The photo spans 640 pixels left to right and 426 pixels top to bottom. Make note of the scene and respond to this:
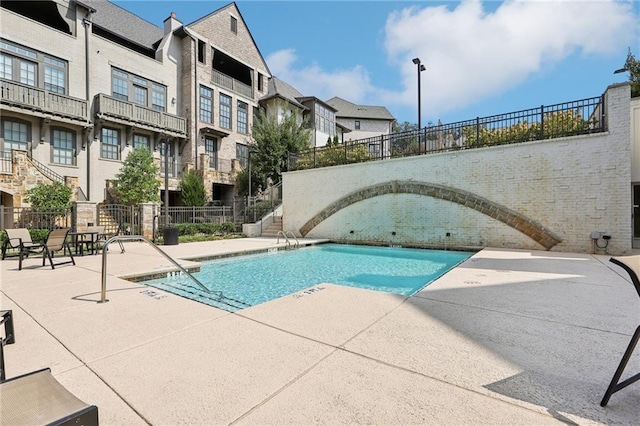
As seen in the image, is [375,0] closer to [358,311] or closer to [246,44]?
[358,311]

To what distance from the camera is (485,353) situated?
107 inches

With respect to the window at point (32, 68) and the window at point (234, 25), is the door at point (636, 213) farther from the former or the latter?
the window at point (234, 25)

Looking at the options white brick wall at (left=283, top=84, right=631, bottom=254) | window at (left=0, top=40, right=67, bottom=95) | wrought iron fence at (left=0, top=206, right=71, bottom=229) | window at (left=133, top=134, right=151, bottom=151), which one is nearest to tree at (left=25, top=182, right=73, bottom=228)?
wrought iron fence at (left=0, top=206, right=71, bottom=229)

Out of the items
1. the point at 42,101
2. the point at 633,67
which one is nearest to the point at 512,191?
the point at 633,67

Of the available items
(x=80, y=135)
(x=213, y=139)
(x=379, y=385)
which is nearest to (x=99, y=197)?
(x=80, y=135)

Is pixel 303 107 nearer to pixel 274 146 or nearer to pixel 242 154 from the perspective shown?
pixel 242 154

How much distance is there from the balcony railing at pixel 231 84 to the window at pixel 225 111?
92cm

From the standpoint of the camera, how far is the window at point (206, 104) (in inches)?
875

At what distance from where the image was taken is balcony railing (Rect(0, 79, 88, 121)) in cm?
1402

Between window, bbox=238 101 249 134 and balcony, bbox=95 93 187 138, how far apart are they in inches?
192

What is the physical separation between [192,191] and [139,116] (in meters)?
5.66

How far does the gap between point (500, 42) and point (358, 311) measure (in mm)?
11237

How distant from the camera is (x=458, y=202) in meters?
11.9

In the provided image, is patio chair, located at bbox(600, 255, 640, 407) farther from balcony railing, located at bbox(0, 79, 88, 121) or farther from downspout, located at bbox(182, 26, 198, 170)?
downspout, located at bbox(182, 26, 198, 170)
